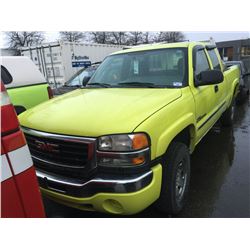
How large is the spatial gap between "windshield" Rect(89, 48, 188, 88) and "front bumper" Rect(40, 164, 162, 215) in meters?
1.42

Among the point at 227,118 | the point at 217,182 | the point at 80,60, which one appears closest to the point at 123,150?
the point at 217,182

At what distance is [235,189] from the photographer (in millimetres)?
3629

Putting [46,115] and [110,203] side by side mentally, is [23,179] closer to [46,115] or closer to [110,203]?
[110,203]

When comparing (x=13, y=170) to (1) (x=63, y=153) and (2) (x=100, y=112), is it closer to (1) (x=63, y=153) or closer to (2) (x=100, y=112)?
(1) (x=63, y=153)

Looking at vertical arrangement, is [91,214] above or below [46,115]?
below

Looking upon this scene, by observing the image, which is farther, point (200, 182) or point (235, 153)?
point (235, 153)

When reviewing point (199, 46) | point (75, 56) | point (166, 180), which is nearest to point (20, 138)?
point (166, 180)

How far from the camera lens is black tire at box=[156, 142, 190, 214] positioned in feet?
8.99

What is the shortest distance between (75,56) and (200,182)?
34.8 feet

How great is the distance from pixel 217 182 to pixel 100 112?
216 cm

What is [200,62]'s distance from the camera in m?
4.07

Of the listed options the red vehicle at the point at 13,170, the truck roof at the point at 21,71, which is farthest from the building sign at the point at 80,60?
the red vehicle at the point at 13,170

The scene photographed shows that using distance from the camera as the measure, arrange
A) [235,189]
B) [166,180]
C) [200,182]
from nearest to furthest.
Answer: [166,180], [235,189], [200,182]

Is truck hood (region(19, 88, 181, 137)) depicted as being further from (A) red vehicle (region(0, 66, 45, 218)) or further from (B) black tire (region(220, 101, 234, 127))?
(B) black tire (region(220, 101, 234, 127))
